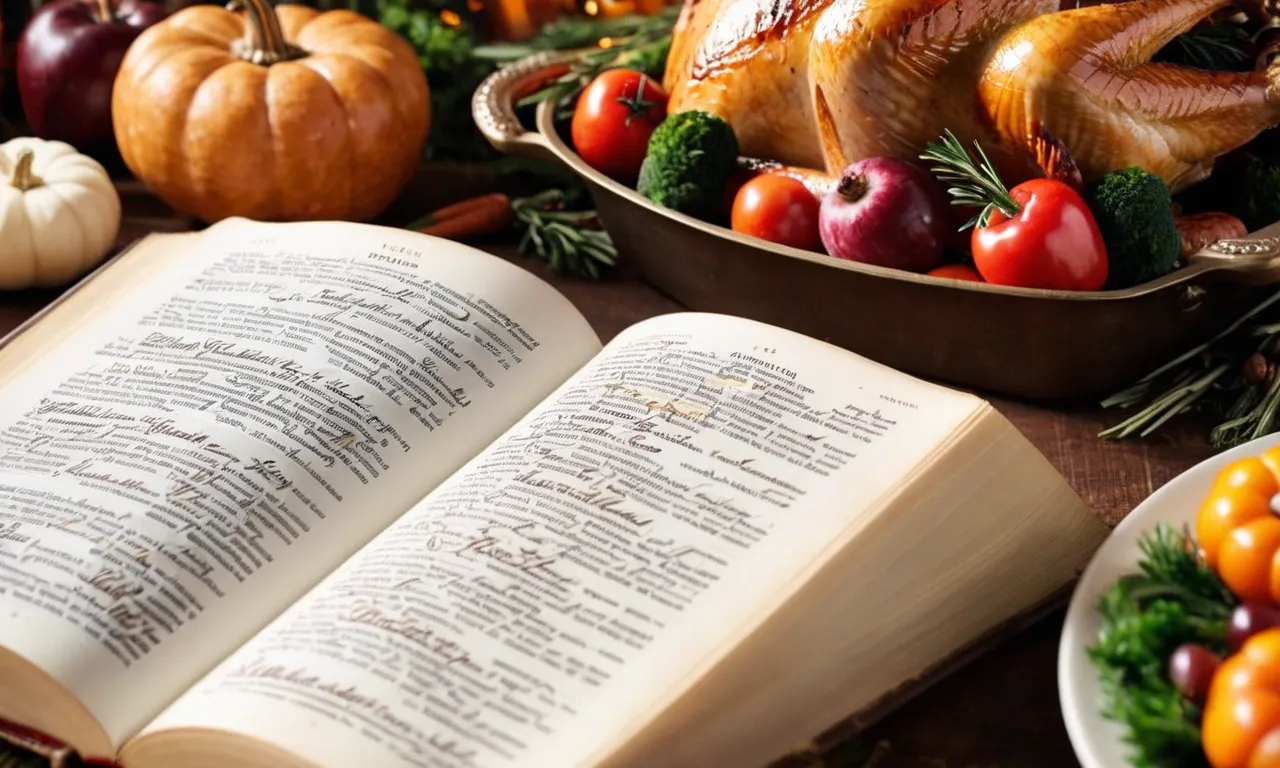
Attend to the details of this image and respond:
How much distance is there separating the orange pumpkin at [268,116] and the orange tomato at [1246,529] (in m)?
0.98

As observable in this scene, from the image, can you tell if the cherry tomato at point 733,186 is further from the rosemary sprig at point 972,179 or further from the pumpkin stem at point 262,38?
the pumpkin stem at point 262,38

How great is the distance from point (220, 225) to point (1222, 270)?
846 millimetres

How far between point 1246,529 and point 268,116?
1.05m

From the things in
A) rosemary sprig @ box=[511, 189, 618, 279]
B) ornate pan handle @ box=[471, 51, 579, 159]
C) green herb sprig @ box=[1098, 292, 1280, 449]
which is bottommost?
rosemary sprig @ box=[511, 189, 618, 279]

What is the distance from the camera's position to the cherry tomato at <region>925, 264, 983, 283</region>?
3.63 feet

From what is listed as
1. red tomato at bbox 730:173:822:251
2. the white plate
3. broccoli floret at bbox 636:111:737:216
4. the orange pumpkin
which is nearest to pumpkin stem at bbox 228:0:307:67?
the orange pumpkin

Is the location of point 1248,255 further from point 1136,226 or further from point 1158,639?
point 1158,639

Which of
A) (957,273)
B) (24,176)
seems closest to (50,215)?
(24,176)

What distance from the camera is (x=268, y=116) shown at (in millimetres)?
1380

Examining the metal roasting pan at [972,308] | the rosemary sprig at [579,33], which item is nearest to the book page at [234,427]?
the metal roasting pan at [972,308]

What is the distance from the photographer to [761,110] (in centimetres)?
127

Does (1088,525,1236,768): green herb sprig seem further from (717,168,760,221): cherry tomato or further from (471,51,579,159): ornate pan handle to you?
(471,51,579,159): ornate pan handle

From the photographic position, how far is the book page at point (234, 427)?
792mm

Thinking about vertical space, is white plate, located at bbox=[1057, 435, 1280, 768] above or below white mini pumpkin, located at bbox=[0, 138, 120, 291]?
above
